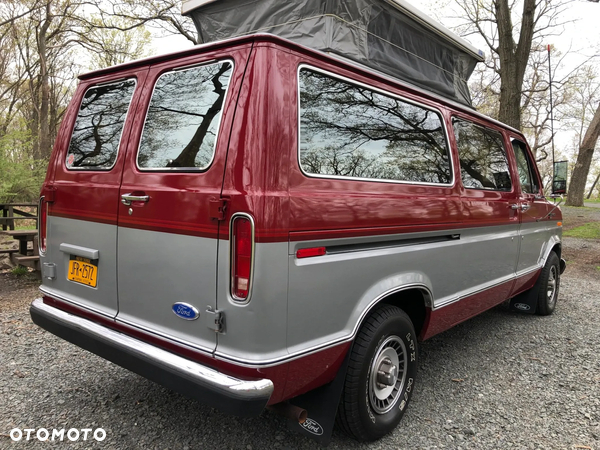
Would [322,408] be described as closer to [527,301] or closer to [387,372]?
[387,372]

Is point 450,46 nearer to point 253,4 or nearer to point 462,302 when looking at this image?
point 253,4

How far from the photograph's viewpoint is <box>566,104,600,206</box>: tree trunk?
15.1m

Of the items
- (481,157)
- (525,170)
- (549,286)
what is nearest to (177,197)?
(481,157)

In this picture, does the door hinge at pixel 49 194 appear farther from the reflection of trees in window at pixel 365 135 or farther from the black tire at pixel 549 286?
the black tire at pixel 549 286

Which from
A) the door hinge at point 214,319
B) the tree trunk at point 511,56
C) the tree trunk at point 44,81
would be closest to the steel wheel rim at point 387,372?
the door hinge at point 214,319

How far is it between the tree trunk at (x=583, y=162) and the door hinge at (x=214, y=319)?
17489 mm

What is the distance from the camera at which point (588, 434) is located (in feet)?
8.89

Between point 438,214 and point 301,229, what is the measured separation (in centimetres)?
135

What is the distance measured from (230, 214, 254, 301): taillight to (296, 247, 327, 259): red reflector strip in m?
0.25

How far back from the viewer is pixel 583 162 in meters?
16.0

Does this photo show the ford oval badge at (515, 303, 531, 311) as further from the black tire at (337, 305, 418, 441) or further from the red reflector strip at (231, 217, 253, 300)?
the red reflector strip at (231, 217, 253, 300)

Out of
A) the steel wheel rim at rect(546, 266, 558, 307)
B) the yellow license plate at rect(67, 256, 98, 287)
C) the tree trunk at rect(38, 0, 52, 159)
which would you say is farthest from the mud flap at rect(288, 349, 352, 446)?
the tree trunk at rect(38, 0, 52, 159)

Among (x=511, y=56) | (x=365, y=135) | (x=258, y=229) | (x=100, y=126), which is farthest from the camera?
(x=511, y=56)

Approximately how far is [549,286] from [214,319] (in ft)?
15.7
